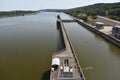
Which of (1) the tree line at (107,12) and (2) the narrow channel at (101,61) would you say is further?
(1) the tree line at (107,12)

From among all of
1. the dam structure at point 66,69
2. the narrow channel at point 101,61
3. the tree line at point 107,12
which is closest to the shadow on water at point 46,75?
the dam structure at point 66,69

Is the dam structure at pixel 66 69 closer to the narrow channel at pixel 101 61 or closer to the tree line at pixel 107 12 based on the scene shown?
the narrow channel at pixel 101 61

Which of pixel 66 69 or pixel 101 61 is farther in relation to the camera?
pixel 101 61

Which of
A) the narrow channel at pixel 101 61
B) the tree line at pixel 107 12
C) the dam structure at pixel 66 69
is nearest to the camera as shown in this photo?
the dam structure at pixel 66 69

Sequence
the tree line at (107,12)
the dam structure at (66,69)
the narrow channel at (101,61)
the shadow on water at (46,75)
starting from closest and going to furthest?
the dam structure at (66,69), the shadow on water at (46,75), the narrow channel at (101,61), the tree line at (107,12)

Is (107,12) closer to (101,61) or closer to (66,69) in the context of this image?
(101,61)

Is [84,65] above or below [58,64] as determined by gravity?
below

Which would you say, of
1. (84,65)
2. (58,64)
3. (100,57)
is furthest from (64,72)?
(100,57)

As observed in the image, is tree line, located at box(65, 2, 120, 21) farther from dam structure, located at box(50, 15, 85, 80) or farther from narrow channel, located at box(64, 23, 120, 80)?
dam structure, located at box(50, 15, 85, 80)

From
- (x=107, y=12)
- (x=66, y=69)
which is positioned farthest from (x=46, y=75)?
(x=107, y=12)

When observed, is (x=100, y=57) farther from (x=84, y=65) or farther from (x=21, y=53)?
(x=21, y=53)

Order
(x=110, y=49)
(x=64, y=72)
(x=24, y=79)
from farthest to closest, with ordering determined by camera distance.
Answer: (x=110, y=49)
(x=24, y=79)
(x=64, y=72)
